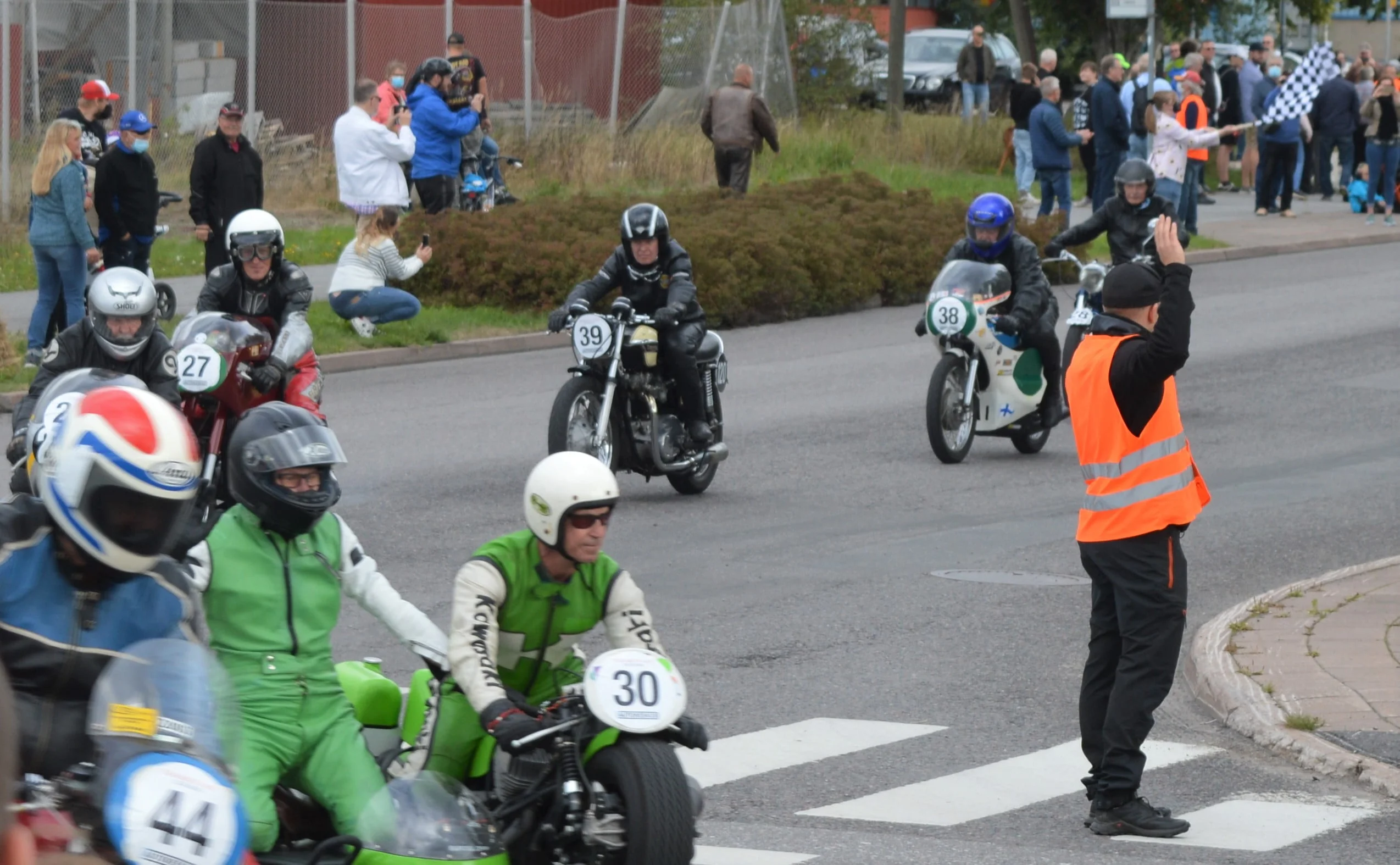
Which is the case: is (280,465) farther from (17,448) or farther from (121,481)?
(17,448)

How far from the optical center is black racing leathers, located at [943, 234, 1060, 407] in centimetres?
1411

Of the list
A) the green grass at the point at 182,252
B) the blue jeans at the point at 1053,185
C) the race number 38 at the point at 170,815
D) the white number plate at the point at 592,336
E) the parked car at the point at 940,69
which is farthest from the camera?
the parked car at the point at 940,69

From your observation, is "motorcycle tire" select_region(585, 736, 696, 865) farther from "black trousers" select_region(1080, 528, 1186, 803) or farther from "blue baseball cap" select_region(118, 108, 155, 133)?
"blue baseball cap" select_region(118, 108, 155, 133)

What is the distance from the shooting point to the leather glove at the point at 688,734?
18.4ft

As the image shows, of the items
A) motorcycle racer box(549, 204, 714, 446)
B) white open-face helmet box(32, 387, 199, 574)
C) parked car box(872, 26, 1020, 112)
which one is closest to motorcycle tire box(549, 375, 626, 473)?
motorcycle racer box(549, 204, 714, 446)

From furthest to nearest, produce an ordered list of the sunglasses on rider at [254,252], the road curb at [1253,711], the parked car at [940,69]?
the parked car at [940,69] < the sunglasses on rider at [254,252] < the road curb at [1253,711]

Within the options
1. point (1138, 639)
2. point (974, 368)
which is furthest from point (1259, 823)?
point (974, 368)

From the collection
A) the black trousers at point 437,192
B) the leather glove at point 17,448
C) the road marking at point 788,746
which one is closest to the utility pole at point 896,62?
the black trousers at point 437,192

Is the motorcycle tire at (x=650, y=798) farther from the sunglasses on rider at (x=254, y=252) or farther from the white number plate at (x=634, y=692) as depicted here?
the sunglasses on rider at (x=254, y=252)

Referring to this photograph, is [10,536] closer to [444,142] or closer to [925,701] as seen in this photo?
[925,701]

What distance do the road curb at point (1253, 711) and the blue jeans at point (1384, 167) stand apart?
73.0ft

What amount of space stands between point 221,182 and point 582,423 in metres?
7.46

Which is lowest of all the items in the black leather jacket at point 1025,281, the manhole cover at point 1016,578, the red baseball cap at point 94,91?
the manhole cover at point 1016,578

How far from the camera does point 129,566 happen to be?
14.4 feet
